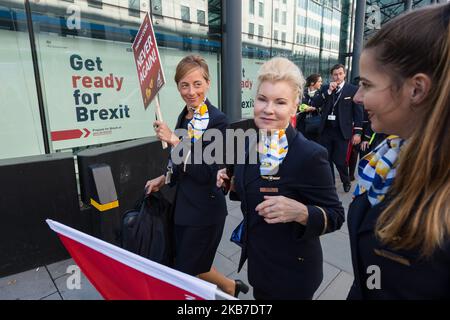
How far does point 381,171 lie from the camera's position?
0.98 metres

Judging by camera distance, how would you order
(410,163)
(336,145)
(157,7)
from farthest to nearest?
1. (157,7)
2. (336,145)
3. (410,163)

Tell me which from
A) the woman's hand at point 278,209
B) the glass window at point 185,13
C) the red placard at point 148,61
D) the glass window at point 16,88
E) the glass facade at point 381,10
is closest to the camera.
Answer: the woman's hand at point 278,209

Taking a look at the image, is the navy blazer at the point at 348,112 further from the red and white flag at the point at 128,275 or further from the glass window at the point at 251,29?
the glass window at the point at 251,29

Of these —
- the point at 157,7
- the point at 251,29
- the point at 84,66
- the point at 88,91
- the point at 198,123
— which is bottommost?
the point at 198,123

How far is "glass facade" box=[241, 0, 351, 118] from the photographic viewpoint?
930 cm

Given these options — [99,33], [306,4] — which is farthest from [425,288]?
[306,4]

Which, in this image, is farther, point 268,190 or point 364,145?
point 364,145

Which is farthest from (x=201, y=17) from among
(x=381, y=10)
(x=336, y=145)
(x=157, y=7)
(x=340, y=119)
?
(x=381, y=10)

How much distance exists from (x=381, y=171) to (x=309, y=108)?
535 cm

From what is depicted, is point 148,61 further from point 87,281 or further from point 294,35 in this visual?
point 294,35

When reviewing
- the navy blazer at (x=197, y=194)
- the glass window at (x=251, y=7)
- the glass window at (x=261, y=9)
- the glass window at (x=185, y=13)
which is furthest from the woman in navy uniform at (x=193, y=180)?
the glass window at (x=261, y=9)

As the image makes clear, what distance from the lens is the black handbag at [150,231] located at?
80.7 inches

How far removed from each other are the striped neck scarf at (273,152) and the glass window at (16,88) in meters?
4.73

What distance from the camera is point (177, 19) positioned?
695cm
